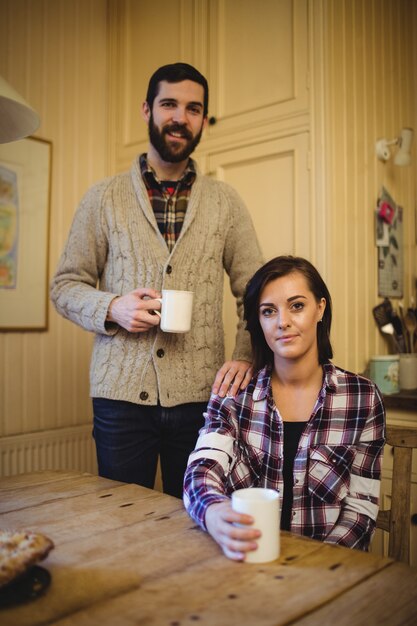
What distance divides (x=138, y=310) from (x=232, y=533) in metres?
0.68

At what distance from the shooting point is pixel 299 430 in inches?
51.0

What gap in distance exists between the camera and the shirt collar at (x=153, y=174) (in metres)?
1.70

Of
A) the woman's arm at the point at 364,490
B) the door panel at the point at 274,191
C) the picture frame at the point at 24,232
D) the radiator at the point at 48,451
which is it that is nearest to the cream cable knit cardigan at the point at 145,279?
the woman's arm at the point at 364,490

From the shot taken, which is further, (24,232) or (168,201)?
(24,232)

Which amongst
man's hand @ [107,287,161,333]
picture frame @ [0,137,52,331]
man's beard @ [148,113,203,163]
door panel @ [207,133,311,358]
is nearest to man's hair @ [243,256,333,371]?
man's hand @ [107,287,161,333]

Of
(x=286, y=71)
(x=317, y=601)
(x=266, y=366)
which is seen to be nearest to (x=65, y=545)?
(x=317, y=601)

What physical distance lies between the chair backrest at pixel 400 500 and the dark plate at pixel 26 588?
0.68m

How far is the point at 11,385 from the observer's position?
2.56 metres

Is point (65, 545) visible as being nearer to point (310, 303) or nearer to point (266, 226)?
point (310, 303)

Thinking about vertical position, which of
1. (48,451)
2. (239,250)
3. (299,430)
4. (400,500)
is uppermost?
(239,250)

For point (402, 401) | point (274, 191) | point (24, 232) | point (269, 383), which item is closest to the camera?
point (269, 383)

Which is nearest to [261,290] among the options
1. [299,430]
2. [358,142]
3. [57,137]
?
[299,430]

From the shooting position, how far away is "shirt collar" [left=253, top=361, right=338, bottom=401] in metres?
1.32

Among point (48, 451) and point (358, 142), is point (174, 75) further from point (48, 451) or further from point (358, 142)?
point (48, 451)
